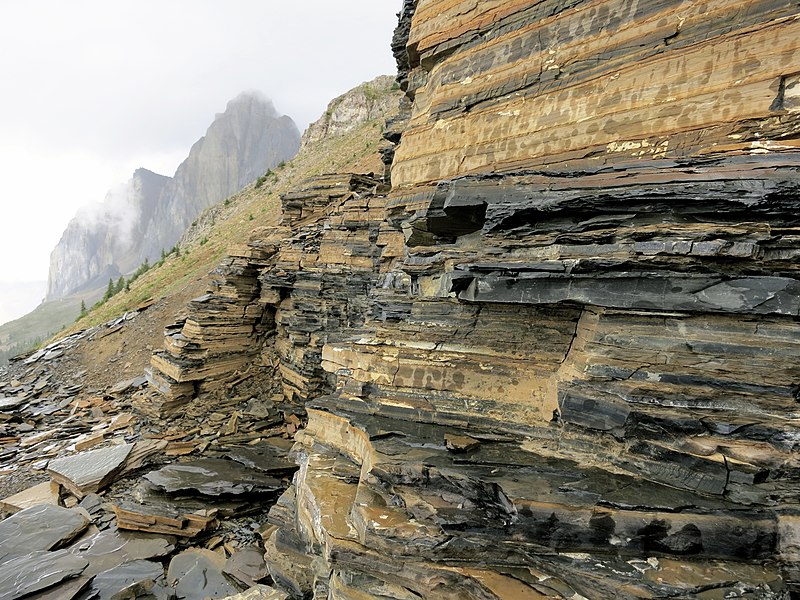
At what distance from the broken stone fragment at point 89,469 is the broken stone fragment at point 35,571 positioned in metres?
2.79

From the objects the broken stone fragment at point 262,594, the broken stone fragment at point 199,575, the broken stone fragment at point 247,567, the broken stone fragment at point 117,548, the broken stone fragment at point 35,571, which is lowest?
the broken stone fragment at point 199,575

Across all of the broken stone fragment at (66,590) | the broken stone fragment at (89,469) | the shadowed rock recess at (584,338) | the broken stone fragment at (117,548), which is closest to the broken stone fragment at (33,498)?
the broken stone fragment at (89,469)

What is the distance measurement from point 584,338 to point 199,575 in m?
10.7

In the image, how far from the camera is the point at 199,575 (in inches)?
396

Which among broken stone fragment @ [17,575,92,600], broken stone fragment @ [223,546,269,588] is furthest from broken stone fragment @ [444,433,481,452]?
broken stone fragment @ [17,575,92,600]

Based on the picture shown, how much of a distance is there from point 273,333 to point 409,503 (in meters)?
14.4

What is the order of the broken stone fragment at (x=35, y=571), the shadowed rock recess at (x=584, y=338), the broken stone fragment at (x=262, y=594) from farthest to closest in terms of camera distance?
the broken stone fragment at (x=35, y=571), the broken stone fragment at (x=262, y=594), the shadowed rock recess at (x=584, y=338)

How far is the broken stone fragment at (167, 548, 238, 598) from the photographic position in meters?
9.59

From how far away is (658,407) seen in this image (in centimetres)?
473

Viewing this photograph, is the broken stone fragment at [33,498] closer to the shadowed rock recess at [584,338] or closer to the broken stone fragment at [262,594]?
the broken stone fragment at [262,594]

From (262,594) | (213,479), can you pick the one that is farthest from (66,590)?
(262,594)

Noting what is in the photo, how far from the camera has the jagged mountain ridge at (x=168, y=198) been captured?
12538cm

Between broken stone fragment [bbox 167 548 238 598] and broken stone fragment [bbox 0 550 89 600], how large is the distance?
214cm

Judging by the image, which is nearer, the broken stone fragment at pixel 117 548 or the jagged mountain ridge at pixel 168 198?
the broken stone fragment at pixel 117 548
